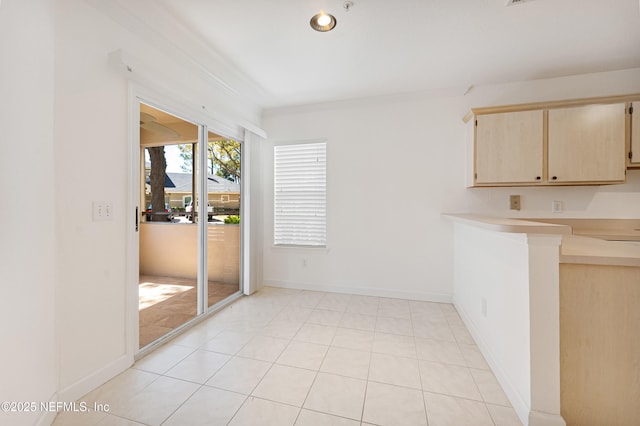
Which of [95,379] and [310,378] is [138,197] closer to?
[95,379]

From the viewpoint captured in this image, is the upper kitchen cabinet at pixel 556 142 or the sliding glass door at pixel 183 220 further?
the sliding glass door at pixel 183 220

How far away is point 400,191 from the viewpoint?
3377 millimetres

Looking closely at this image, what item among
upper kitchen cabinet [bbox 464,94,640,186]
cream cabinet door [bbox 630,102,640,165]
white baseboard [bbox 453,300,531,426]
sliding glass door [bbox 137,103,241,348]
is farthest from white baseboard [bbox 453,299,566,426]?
sliding glass door [bbox 137,103,241,348]

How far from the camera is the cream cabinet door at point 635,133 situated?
7.88 ft

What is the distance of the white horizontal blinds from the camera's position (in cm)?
372

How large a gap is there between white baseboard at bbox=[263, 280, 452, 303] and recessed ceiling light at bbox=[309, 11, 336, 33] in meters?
2.94

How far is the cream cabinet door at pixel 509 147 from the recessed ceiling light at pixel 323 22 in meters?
1.82

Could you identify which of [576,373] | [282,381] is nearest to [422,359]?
[576,373]

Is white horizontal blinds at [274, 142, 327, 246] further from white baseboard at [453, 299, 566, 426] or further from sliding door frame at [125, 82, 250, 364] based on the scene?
white baseboard at [453, 299, 566, 426]

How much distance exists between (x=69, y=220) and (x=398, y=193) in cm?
313

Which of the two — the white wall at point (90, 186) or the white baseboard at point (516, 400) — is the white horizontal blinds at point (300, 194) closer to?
the white wall at point (90, 186)

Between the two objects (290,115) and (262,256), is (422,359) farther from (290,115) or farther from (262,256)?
(290,115)

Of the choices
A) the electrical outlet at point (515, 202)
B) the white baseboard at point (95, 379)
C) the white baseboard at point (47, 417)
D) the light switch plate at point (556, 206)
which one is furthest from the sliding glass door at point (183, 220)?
the light switch plate at point (556, 206)

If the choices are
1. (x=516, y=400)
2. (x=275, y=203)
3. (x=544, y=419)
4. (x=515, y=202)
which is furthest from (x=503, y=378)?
(x=275, y=203)
